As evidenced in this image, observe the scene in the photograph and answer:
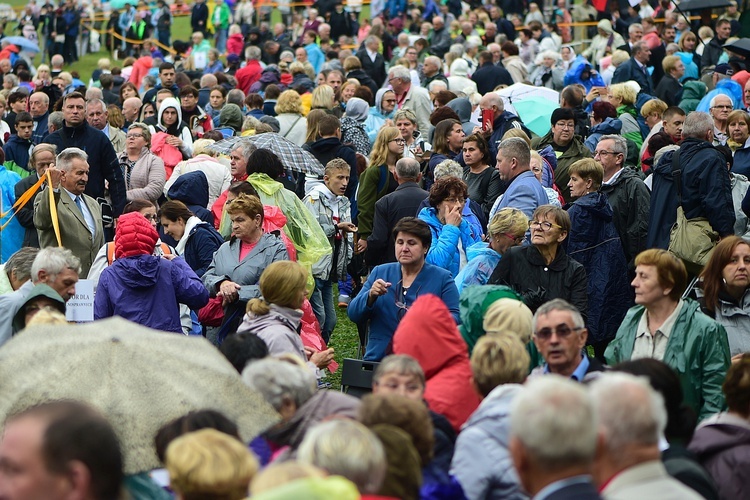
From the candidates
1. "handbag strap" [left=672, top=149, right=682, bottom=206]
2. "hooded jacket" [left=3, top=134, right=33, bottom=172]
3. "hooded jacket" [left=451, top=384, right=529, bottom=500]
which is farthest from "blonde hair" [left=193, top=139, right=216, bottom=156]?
"hooded jacket" [left=451, top=384, right=529, bottom=500]

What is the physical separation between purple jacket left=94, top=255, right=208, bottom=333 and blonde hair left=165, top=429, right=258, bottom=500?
395 centimetres

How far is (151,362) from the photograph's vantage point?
4820 millimetres

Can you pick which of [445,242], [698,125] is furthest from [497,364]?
[698,125]

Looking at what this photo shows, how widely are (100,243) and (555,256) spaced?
3.77 m

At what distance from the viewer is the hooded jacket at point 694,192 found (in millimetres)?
9328

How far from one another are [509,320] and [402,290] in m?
1.55

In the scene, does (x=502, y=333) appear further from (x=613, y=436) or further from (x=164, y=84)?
(x=164, y=84)

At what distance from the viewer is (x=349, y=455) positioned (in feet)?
12.1

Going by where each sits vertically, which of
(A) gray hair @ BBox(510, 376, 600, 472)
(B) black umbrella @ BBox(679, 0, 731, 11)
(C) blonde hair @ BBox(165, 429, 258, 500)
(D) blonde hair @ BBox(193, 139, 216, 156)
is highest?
(A) gray hair @ BBox(510, 376, 600, 472)

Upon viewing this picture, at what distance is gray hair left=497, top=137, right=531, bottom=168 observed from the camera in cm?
958

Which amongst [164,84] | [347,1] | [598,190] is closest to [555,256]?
[598,190]

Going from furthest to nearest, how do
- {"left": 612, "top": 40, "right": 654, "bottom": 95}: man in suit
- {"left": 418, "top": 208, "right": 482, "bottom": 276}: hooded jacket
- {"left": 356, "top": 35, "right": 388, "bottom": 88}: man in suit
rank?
{"left": 356, "top": 35, "right": 388, "bottom": 88}: man in suit, {"left": 612, "top": 40, "right": 654, "bottom": 95}: man in suit, {"left": 418, "top": 208, "right": 482, "bottom": 276}: hooded jacket

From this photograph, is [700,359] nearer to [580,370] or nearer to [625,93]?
[580,370]

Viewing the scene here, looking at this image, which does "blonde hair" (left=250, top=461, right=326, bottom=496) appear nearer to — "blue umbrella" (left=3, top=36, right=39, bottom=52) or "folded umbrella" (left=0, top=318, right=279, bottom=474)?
"folded umbrella" (left=0, top=318, right=279, bottom=474)
